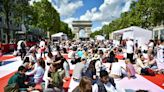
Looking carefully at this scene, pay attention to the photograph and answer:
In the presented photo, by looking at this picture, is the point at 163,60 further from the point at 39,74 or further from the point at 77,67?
the point at 39,74

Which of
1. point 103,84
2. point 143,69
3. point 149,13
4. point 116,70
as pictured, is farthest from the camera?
point 149,13

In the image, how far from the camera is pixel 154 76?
44.4 ft

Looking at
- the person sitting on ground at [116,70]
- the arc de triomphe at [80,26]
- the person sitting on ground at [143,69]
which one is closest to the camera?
the person sitting on ground at [116,70]

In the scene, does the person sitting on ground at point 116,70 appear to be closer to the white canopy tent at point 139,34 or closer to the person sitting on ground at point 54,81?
the person sitting on ground at point 54,81

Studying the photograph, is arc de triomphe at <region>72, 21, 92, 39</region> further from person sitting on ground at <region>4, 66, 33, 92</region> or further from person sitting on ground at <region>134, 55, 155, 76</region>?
person sitting on ground at <region>4, 66, 33, 92</region>

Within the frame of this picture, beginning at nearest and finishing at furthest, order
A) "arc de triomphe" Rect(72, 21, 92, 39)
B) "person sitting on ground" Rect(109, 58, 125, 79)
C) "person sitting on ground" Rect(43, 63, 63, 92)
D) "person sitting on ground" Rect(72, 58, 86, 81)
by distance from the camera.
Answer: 1. "person sitting on ground" Rect(43, 63, 63, 92)
2. "person sitting on ground" Rect(72, 58, 86, 81)
3. "person sitting on ground" Rect(109, 58, 125, 79)
4. "arc de triomphe" Rect(72, 21, 92, 39)

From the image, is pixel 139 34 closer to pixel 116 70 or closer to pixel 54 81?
pixel 116 70

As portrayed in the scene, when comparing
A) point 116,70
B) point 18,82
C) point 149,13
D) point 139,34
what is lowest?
point 116,70

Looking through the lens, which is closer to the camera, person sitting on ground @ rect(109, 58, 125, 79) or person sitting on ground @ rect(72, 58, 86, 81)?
person sitting on ground @ rect(72, 58, 86, 81)

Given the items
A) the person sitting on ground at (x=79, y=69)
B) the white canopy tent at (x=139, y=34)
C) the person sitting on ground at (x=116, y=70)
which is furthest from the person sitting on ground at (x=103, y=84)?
the white canopy tent at (x=139, y=34)

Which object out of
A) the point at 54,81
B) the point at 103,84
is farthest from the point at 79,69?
the point at 103,84

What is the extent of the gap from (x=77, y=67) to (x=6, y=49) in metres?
21.0

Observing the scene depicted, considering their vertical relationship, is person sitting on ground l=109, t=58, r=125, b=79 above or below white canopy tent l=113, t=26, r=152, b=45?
below

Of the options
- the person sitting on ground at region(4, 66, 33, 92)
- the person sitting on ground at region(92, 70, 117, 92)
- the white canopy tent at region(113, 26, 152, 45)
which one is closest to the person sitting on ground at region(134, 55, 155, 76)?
the person sitting on ground at region(4, 66, 33, 92)
